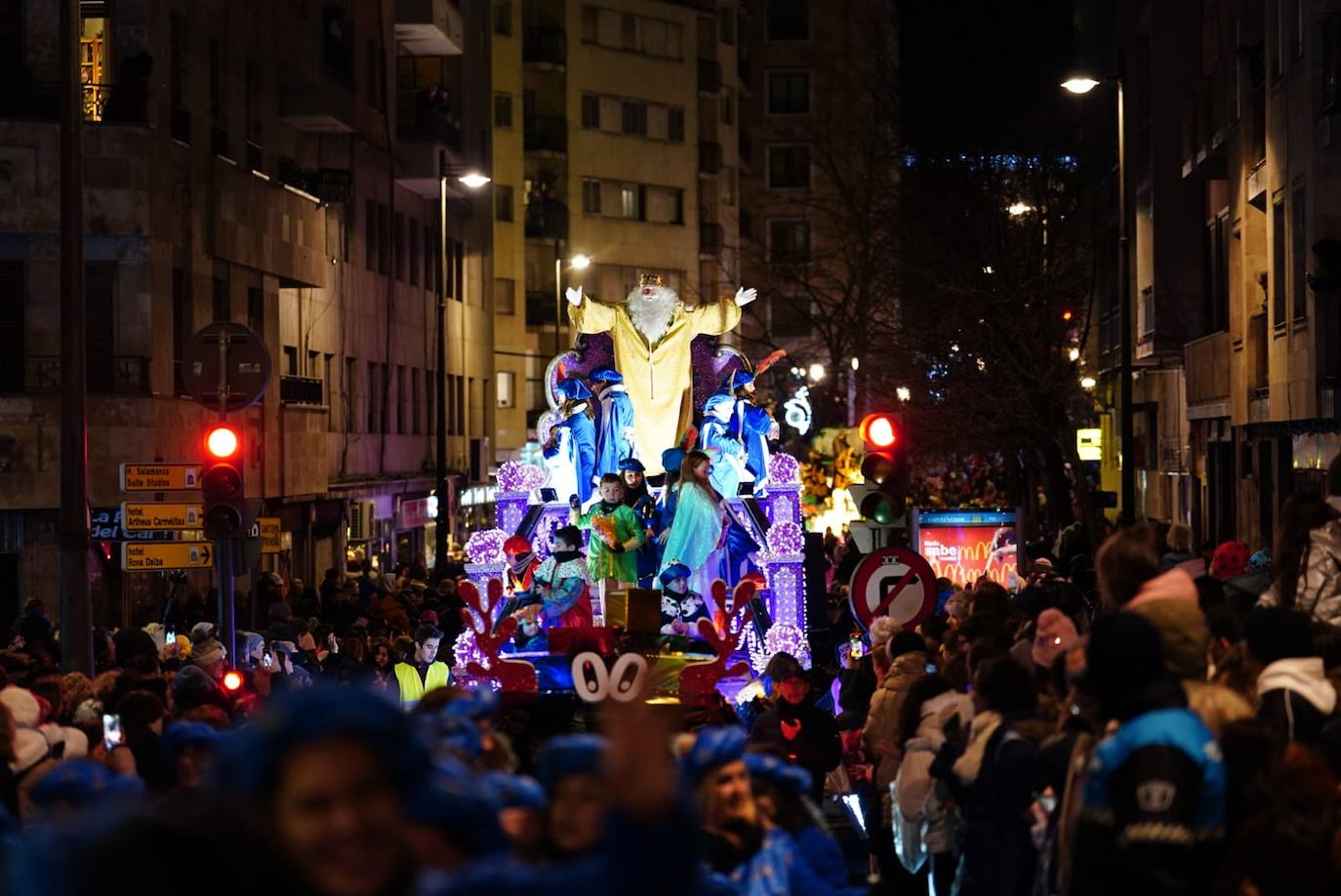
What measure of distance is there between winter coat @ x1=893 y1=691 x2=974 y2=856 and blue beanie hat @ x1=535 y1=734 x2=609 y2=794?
17.1 feet

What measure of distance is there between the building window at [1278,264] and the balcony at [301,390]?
52.1 ft

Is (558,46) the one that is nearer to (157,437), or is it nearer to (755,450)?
(157,437)

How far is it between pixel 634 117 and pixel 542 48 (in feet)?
15.4

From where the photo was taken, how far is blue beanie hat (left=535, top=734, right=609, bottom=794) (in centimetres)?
597

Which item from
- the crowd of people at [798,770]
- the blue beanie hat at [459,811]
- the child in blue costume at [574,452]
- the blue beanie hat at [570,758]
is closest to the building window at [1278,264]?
the child in blue costume at [574,452]

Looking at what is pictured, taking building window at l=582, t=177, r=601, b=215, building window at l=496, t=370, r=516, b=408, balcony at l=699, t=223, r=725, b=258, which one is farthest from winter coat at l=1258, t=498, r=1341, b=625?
balcony at l=699, t=223, r=725, b=258

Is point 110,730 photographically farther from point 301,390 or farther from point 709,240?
point 709,240

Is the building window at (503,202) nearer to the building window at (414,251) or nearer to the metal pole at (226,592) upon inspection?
the building window at (414,251)

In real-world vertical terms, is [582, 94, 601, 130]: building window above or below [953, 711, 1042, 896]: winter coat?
above

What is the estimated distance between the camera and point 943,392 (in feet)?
148

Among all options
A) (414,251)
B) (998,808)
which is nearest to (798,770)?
(998,808)

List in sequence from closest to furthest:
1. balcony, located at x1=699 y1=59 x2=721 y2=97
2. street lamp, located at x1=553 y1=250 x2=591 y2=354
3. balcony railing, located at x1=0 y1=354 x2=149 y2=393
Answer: balcony railing, located at x1=0 y1=354 x2=149 y2=393
street lamp, located at x1=553 y1=250 x2=591 y2=354
balcony, located at x1=699 y1=59 x2=721 y2=97

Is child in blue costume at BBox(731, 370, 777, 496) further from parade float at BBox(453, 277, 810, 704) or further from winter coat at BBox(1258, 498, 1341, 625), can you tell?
winter coat at BBox(1258, 498, 1341, 625)

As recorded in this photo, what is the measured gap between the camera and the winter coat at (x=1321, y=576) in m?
12.4
